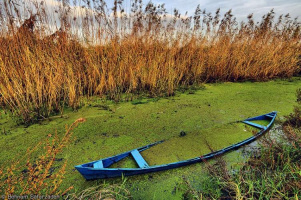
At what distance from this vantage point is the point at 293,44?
15.4ft

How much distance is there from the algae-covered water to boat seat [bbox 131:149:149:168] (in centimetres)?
5

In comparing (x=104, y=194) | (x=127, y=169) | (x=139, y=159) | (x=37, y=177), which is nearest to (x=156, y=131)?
(x=139, y=159)

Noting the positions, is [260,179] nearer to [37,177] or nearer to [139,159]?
[139,159]

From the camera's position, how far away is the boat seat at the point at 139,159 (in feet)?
4.85

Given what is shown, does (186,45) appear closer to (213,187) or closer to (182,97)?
(182,97)

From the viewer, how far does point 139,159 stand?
5.11 feet

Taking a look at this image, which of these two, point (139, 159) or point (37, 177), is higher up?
point (37, 177)

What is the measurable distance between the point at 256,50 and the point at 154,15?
2575 millimetres

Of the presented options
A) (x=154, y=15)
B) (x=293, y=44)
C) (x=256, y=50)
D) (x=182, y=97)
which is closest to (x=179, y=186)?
(x=182, y=97)

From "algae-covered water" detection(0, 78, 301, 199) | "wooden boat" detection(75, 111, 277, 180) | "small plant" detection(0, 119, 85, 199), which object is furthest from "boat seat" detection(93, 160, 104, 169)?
"small plant" detection(0, 119, 85, 199)

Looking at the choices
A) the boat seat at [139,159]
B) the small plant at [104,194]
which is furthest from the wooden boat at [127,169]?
the small plant at [104,194]

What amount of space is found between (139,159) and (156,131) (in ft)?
→ 1.87

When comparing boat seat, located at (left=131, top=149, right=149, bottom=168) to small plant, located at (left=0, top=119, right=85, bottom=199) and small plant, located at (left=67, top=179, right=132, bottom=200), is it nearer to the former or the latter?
small plant, located at (left=67, top=179, right=132, bottom=200)

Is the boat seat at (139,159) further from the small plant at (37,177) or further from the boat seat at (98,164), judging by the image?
the small plant at (37,177)
